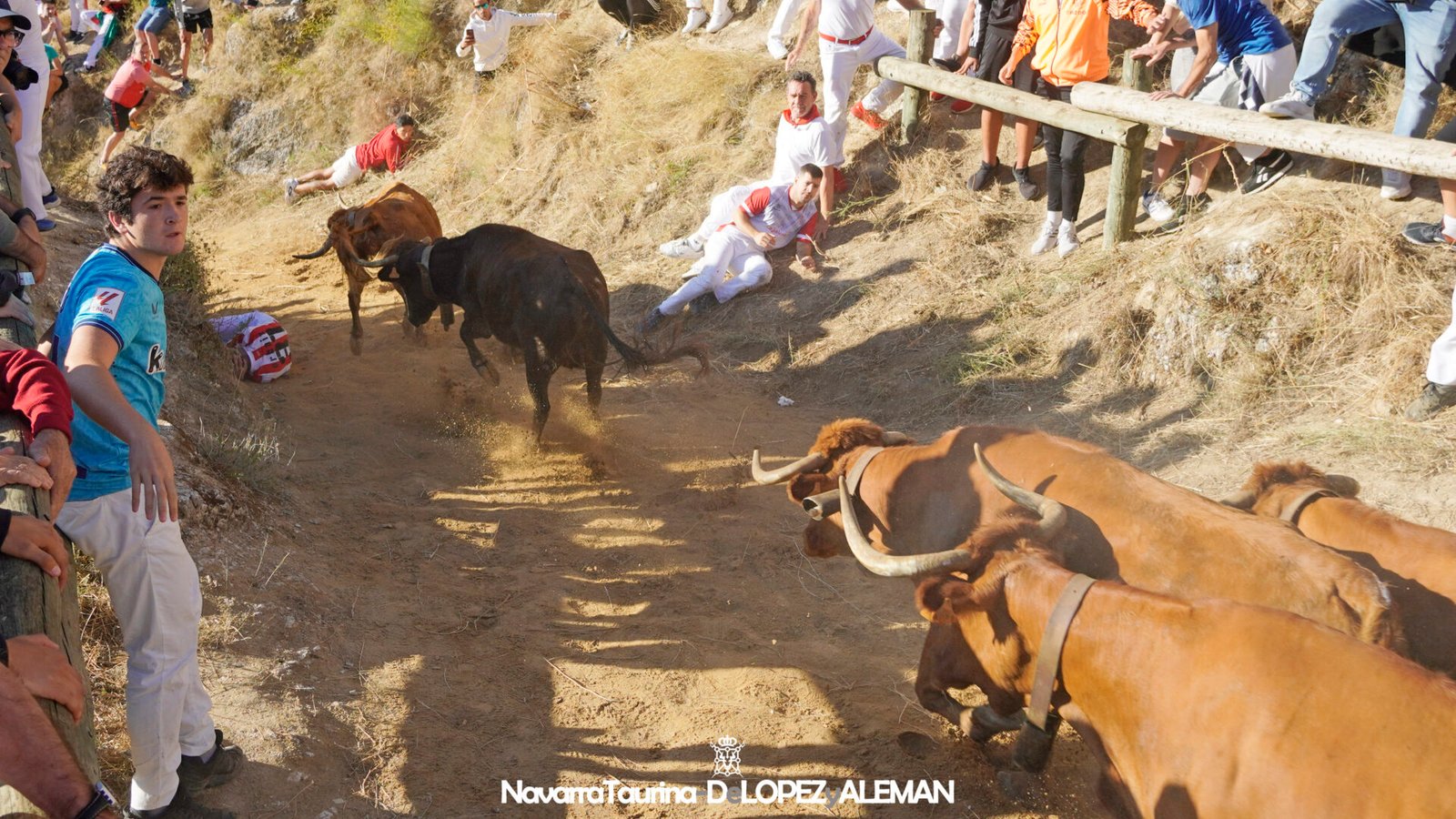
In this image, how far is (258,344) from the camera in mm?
8305

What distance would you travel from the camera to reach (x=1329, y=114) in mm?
8023

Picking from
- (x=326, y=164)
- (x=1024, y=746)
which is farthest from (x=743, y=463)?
(x=326, y=164)

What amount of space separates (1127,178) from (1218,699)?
18.5ft

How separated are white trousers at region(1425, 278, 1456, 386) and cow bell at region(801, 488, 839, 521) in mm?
3510

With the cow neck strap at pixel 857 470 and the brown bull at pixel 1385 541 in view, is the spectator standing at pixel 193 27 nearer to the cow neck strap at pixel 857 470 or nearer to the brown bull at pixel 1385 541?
the cow neck strap at pixel 857 470

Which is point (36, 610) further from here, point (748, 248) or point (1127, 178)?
point (748, 248)

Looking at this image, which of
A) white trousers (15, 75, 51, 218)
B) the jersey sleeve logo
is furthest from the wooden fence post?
white trousers (15, 75, 51, 218)

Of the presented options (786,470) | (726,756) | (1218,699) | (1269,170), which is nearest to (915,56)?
(1269,170)

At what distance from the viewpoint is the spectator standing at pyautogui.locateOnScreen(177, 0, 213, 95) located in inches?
630

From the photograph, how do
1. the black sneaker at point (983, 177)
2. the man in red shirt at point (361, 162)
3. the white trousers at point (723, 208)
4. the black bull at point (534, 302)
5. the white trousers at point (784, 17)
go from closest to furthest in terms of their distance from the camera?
the black bull at point (534, 302) < the black sneaker at point (983, 177) < the white trousers at point (723, 208) < the white trousers at point (784, 17) < the man in red shirt at point (361, 162)

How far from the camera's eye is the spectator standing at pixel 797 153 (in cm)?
922

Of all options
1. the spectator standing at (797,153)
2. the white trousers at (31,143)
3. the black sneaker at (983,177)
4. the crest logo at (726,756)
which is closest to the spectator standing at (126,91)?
the white trousers at (31,143)

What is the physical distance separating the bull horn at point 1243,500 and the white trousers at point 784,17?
8.48m

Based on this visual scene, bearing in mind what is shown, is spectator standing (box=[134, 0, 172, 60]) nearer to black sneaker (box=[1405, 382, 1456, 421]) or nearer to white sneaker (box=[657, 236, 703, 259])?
white sneaker (box=[657, 236, 703, 259])
